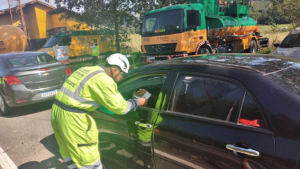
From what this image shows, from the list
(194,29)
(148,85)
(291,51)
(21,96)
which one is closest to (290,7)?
(194,29)

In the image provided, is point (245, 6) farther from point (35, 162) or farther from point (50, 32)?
point (50, 32)

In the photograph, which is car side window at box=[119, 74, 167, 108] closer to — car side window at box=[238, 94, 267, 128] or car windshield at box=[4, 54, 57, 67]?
car side window at box=[238, 94, 267, 128]

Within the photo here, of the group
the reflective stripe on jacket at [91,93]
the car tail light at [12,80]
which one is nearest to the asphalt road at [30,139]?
the car tail light at [12,80]

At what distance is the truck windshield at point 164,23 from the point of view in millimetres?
8867

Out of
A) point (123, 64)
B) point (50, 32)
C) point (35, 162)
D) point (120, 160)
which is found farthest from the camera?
point (50, 32)

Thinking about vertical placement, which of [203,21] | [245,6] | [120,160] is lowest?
[120,160]

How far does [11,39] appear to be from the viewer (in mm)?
17656

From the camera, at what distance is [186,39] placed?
29.6 ft

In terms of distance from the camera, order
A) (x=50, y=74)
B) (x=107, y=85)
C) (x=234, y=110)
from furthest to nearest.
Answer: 1. (x=50, y=74)
2. (x=107, y=85)
3. (x=234, y=110)

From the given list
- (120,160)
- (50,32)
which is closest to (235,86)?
(120,160)

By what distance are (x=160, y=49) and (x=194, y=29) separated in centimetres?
169

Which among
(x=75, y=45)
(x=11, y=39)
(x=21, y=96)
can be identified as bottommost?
(x=21, y=96)

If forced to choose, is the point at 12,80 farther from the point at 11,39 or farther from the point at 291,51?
the point at 11,39

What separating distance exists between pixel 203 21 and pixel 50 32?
20.4m
